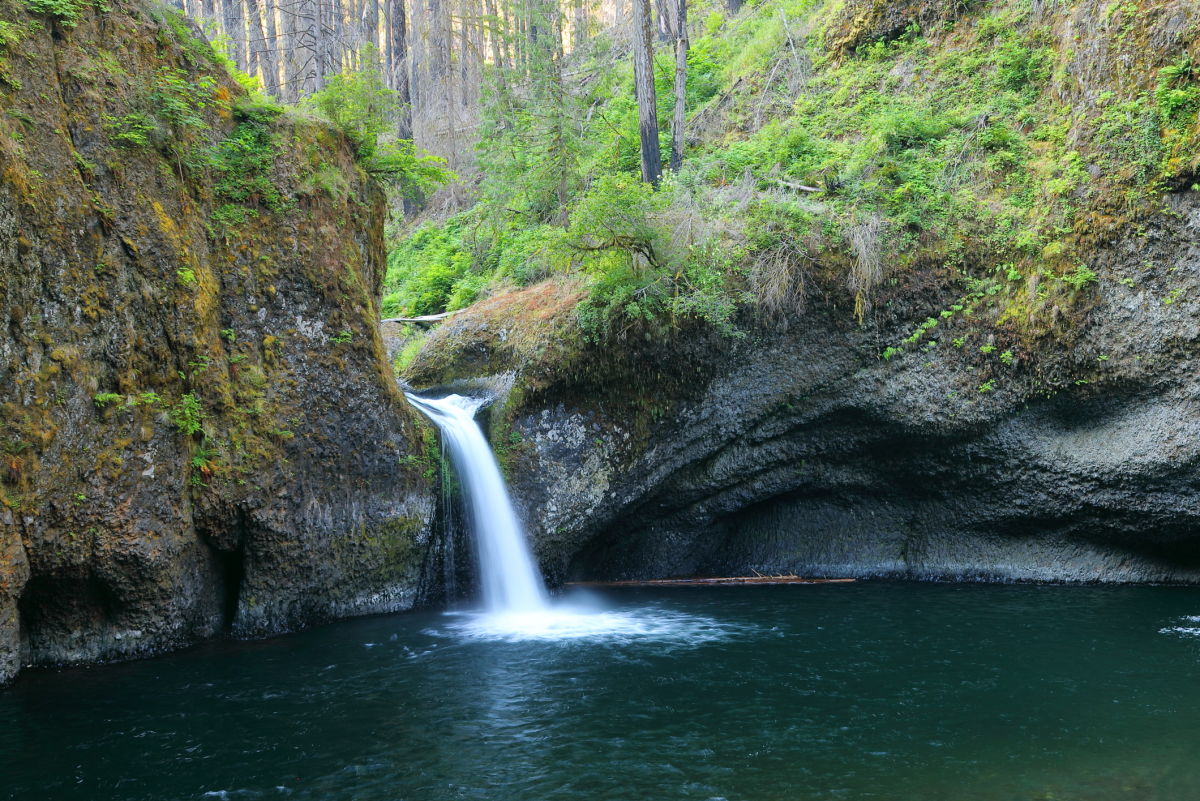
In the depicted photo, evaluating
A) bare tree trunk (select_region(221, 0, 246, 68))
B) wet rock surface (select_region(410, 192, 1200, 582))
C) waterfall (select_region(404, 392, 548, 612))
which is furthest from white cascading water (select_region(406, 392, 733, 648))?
bare tree trunk (select_region(221, 0, 246, 68))

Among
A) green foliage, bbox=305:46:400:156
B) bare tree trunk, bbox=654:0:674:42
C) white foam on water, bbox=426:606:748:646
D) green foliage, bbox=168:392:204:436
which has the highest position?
bare tree trunk, bbox=654:0:674:42

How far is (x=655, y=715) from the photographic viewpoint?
695 centimetres

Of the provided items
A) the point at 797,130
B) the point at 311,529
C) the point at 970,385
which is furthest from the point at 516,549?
the point at 797,130

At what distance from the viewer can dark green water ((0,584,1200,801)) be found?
5621 mm

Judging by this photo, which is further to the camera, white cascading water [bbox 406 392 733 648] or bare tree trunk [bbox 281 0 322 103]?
bare tree trunk [bbox 281 0 322 103]

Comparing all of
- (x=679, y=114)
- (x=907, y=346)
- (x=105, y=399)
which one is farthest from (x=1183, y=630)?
(x=679, y=114)

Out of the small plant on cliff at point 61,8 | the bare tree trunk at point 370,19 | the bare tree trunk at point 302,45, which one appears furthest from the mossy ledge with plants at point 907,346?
the bare tree trunk at point 370,19

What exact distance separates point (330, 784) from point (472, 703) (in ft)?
6.03

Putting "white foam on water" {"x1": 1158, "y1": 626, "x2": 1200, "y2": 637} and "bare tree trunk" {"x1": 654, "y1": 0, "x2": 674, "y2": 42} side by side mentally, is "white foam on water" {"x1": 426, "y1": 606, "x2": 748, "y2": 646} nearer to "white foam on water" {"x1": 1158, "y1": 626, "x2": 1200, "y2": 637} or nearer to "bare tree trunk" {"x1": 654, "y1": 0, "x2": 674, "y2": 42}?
"white foam on water" {"x1": 1158, "y1": 626, "x2": 1200, "y2": 637}

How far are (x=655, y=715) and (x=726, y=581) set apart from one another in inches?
237

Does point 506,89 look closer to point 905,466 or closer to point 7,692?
point 905,466

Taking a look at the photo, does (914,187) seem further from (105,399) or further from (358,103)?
(105,399)

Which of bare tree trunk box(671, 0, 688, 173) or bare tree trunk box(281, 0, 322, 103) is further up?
bare tree trunk box(281, 0, 322, 103)

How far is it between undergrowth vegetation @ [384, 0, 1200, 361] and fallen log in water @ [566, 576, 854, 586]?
3.79m
